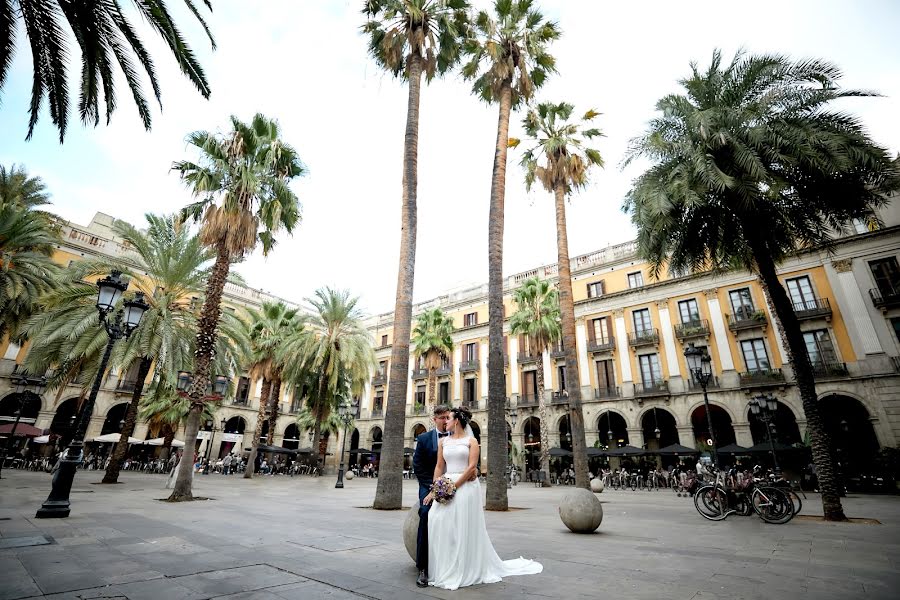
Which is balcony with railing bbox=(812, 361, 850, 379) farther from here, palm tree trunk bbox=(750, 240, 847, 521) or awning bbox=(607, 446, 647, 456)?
palm tree trunk bbox=(750, 240, 847, 521)

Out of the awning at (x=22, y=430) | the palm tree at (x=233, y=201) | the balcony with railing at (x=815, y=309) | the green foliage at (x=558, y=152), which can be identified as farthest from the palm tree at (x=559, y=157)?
the awning at (x=22, y=430)

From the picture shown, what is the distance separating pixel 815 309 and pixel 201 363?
29.3 m

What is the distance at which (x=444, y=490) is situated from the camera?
154 inches

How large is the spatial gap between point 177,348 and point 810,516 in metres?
19.9

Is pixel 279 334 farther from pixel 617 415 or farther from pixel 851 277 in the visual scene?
pixel 851 277

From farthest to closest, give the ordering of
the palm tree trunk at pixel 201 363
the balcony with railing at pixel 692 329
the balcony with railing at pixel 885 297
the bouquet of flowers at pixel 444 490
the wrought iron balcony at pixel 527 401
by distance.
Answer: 1. the wrought iron balcony at pixel 527 401
2. the balcony with railing at pixel 692 329
3. the balcony with railing at pixel 885 297
4. the palm tree trunk at pixel 201 363
5. the bouquet of flowers at pixel 444 490

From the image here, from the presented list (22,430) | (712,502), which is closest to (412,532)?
(712,502)

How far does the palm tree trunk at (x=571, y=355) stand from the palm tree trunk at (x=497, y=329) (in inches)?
109

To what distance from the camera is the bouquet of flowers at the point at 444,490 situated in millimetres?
3900

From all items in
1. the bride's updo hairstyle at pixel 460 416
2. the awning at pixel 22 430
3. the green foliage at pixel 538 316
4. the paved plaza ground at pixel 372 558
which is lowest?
the paved plaza ground at pixel 372 558

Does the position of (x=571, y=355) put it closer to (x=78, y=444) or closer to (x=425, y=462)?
(x=425, y=462)

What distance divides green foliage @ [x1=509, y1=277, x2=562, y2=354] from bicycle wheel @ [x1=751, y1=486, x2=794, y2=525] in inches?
718

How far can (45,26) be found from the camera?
4.68m

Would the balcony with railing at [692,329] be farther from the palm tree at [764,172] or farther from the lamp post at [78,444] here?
the lamp post at [78,444]
